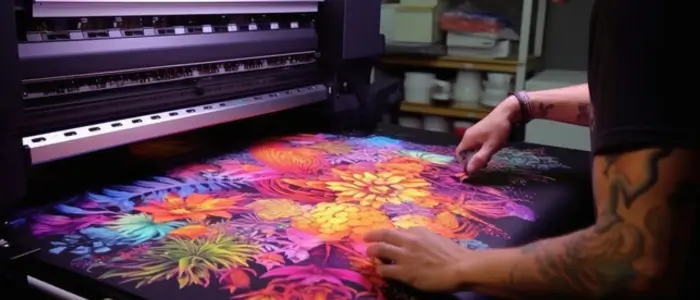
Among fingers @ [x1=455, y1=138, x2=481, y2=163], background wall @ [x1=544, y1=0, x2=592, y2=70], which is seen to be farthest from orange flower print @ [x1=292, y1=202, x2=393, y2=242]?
background wall @ [x1=544, y1=0, x2=592, y2=70]

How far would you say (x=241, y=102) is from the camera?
4.00ft

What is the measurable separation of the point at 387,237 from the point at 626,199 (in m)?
0.26

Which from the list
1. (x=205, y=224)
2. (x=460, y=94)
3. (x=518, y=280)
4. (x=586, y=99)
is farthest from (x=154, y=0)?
(x=460, y=94)

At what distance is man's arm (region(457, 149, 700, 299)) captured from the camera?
60cm

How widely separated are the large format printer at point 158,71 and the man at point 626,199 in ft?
1.60

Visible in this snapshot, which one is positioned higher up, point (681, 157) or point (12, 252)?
point (681, 157)

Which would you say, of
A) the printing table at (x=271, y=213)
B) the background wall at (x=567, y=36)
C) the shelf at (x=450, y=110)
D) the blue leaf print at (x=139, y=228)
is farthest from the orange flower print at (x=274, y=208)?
the background wall at (x=567, y=36)

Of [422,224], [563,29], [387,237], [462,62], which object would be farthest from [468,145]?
[563,29]

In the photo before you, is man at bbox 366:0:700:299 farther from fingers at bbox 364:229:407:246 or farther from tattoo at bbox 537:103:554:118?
tattoo at bbox 537:103:554:118

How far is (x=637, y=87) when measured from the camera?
608 mm

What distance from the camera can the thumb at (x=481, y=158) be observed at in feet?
3.68

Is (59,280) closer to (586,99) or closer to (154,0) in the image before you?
(154,0)

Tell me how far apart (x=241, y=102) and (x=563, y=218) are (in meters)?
0.60

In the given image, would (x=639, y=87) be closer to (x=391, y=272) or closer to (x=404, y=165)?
(x=391, y=272)
